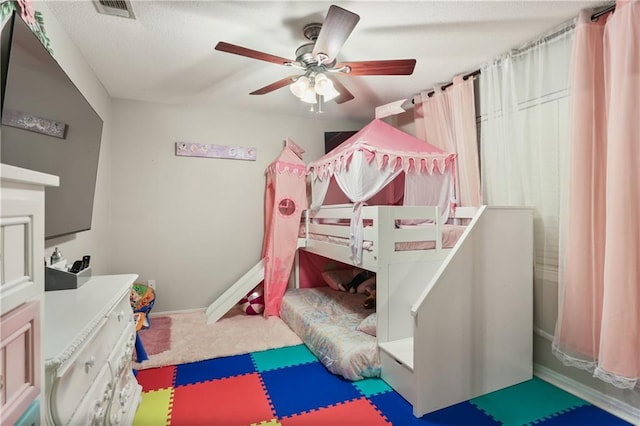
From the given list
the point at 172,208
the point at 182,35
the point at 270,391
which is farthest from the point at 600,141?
the point at 172,208

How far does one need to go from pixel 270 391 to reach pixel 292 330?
95 cm

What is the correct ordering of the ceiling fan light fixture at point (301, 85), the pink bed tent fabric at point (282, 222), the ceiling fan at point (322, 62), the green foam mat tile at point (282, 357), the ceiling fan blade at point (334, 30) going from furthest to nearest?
the pink bed tent fabric at point (282, 222), the green foam mat tile at point (282, 357), the ceiling fan light fixture at point (301, 85), the ceiling fan at point (322, 62), the ceiling fan blade at point (334, 30)

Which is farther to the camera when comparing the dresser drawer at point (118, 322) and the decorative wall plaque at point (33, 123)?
the dresser drawer at point (118, 322)

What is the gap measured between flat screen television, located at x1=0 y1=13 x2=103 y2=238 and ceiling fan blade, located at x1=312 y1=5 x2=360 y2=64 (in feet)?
4.28

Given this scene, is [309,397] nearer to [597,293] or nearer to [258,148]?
[597,293]

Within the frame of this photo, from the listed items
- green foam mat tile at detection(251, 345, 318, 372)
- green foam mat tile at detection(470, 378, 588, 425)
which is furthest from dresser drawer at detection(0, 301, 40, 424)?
green foam mat tile at detection(470, 378, 588, 425)

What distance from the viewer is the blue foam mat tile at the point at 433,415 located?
5.56 ft

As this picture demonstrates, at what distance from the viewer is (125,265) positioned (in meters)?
3.23

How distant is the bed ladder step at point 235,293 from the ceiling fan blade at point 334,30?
228cm

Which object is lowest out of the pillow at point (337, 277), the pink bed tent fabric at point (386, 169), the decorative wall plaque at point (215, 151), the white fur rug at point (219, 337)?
the white fur rug at point (219, 337)

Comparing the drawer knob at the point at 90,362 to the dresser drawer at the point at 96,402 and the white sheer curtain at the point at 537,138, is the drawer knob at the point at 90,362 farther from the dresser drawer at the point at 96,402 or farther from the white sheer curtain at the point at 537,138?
the white sheer curtain at the point at 537,138

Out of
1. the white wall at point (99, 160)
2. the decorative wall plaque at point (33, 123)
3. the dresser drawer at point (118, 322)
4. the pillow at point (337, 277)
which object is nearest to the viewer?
the decorative wall plaque at point (33, 123)

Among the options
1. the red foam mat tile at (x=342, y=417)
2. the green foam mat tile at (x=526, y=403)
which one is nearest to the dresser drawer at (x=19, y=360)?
the red foam mat tile at (x=342, y=417)

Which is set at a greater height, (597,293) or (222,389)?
(597,293)
